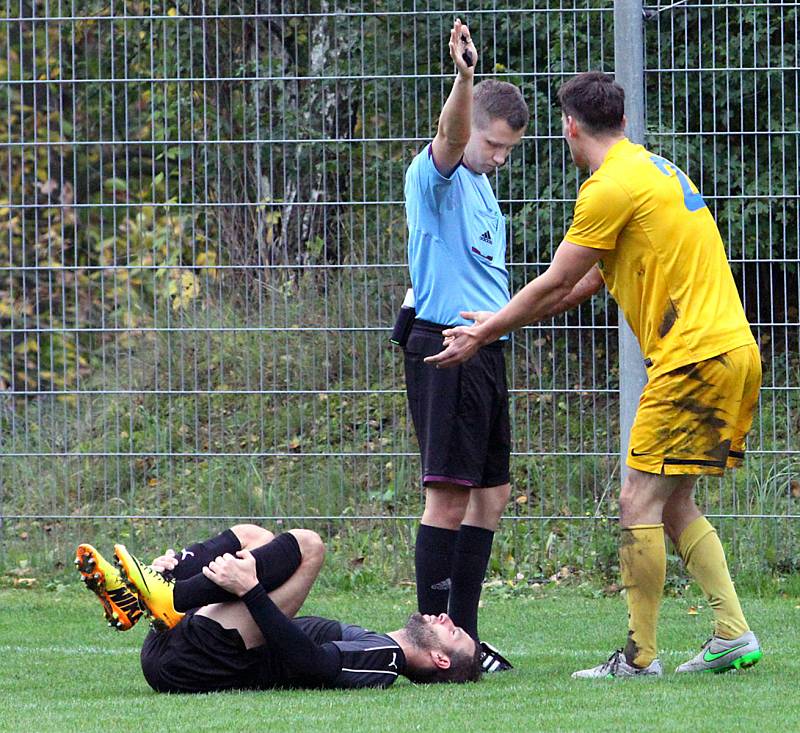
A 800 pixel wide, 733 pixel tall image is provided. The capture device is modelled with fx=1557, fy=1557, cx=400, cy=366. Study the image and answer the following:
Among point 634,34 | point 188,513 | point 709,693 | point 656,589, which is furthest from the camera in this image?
point 188,513

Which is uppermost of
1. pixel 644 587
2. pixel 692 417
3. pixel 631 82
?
pixel 631 82

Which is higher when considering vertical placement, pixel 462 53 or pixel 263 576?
pixel 462 53

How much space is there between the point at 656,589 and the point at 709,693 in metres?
0.47

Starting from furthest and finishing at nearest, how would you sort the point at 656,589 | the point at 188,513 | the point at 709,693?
the point at 188,513 < the point at 656,589 < the point at 709,693

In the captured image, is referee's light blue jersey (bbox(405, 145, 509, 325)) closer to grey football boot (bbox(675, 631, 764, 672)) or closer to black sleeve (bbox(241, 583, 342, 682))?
black sleeve (bbox(241, 583, 342, 682))

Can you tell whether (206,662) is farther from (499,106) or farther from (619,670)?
(499,106)

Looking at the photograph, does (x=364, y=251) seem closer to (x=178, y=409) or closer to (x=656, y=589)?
(x=178, y=409)

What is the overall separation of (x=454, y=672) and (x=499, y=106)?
198 centimetres

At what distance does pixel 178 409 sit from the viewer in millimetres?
7859

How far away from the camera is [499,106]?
5.53 metres

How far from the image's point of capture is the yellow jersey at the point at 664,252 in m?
4.96

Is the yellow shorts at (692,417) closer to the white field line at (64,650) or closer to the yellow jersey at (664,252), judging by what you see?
the yellow jersey at (664,252)

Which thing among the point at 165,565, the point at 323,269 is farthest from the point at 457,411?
the point at 323,269

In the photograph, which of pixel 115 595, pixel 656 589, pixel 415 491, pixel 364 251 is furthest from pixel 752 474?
pixel 115 595
